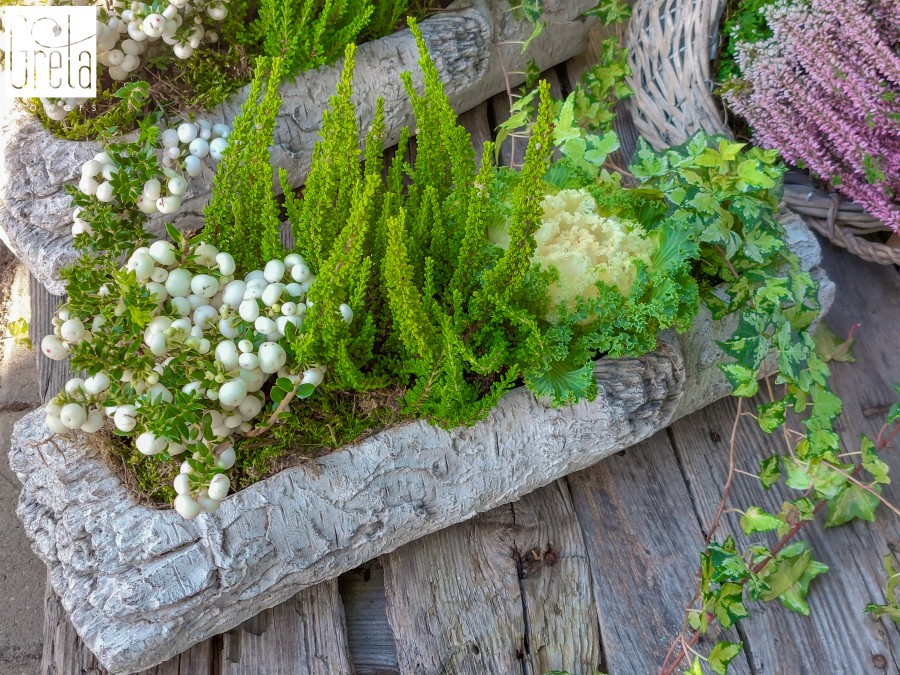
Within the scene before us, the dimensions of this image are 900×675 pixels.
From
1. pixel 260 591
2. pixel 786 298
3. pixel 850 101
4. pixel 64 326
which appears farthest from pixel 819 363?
pixel 64 326

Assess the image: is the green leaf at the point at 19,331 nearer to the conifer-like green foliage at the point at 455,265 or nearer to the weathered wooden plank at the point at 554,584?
the conifer-like green foliage at the point at 455,265

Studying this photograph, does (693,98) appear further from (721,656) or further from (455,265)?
(721,656)

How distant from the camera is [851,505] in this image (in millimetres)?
1244

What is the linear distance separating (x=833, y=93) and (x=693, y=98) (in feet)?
0.86

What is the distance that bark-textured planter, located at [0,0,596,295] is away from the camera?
128 cm

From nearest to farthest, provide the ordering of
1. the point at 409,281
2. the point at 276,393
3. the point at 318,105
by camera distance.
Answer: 1. the point at 409,281
2. the point at 276,393
3. the point at 318,105

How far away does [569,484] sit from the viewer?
52.5 inches

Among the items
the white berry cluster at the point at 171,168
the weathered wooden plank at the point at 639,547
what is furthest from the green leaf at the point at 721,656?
the white berry cluster at the point at 171,168

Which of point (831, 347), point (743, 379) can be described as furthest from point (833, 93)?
point (743, 379)

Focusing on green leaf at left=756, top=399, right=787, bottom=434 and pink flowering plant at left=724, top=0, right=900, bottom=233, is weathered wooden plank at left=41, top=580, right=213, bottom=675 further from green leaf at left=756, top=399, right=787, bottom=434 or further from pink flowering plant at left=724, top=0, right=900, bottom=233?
pink flowering plant at left=724, top=0, right=900, bottom=233

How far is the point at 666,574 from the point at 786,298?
1.64ft

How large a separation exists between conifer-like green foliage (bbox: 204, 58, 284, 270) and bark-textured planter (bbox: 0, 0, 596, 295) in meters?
0.31

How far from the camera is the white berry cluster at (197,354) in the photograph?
3.07 feet

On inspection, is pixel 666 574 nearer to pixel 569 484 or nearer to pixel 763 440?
pixel 569 484
